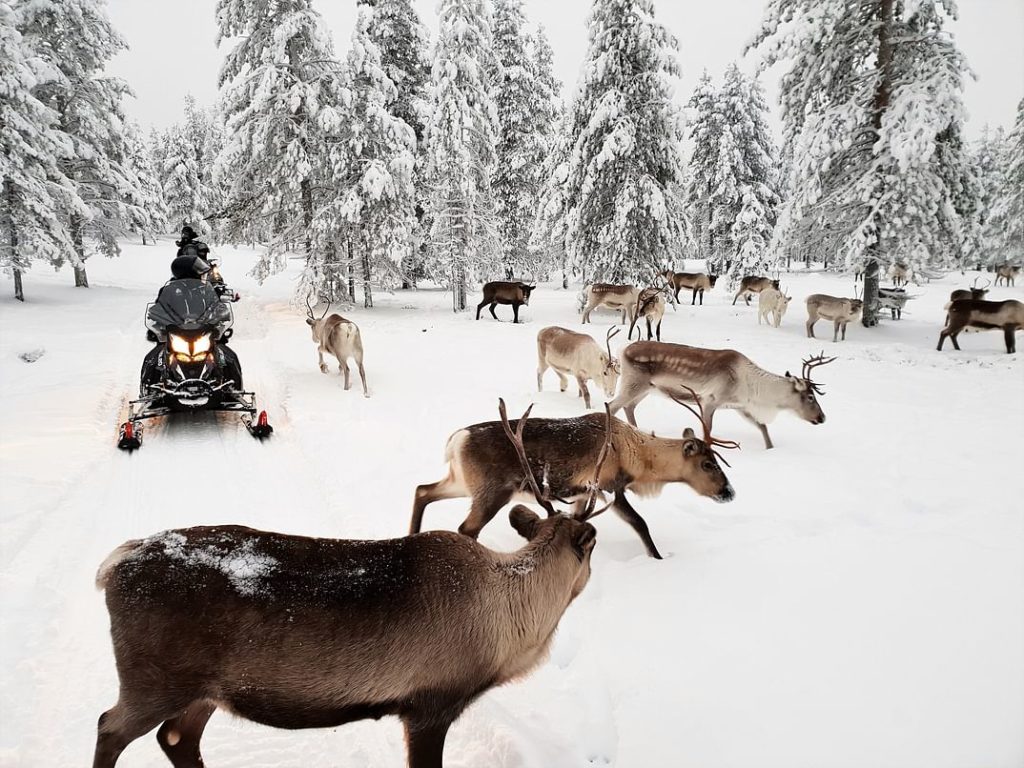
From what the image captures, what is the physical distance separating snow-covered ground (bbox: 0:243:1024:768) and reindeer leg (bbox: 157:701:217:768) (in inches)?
10.4

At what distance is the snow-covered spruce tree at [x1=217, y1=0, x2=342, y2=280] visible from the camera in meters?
19.4

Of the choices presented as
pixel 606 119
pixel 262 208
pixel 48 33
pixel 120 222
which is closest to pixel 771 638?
pixel 606 119

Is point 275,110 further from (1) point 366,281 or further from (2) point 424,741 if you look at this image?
(2) point 424,741

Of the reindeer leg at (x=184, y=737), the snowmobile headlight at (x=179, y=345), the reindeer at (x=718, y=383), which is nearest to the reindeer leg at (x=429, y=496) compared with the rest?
the reindeer leg at (x=184, y=737)

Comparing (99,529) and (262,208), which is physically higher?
(262,208)

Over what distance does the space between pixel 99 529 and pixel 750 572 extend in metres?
5.69

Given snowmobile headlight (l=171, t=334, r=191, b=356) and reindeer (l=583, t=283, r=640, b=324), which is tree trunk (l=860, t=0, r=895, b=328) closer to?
reindeer (l=583, t=283, r=640, b=324)

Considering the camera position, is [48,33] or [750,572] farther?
[48,33]

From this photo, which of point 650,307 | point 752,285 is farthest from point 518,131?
point 650,307

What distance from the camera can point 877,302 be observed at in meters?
18.9

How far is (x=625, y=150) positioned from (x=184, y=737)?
2105 cm

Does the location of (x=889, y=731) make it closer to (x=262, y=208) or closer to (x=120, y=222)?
(x=262, y=208)

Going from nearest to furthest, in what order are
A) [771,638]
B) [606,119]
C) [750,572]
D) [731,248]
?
[771,638] < [750,572] < [606,119] < [731,248]

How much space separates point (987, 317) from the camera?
1480 centimetres
